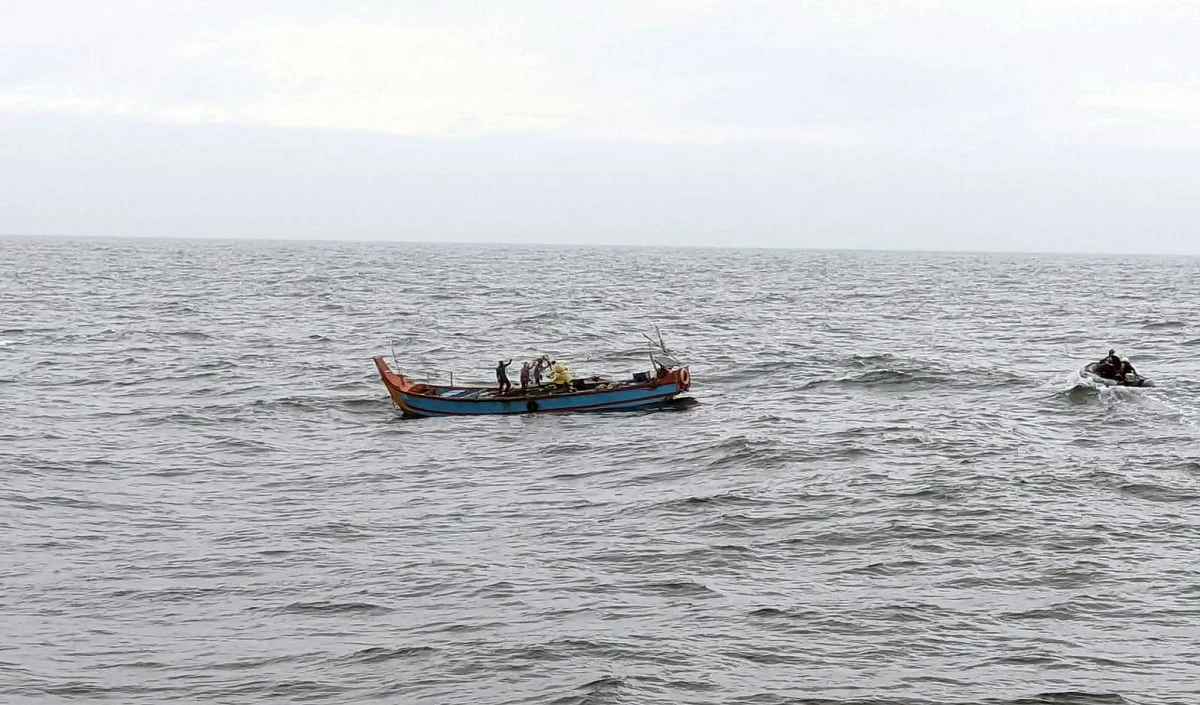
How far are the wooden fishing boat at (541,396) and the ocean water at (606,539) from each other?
0.60 metres

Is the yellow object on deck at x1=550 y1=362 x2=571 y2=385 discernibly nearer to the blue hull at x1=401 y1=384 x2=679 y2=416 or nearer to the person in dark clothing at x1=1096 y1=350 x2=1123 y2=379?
the blue hull at x1=401 y1=384 x2=679 y2=416

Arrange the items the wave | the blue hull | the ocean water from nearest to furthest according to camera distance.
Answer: the ocean water
the wave
the blue hull

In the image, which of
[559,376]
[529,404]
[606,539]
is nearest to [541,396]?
[529,404]

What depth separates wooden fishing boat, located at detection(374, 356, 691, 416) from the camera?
32.0m

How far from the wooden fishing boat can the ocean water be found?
603mm

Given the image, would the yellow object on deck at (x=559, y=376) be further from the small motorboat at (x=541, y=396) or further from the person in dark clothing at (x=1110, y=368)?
the person in dark clothing at (x=1110, y=368)

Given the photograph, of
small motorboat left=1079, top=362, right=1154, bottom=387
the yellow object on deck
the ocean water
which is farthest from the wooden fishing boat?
small motorboat left=1079, top=362, right=1154, bottom=387

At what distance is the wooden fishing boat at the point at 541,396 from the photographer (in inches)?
1259

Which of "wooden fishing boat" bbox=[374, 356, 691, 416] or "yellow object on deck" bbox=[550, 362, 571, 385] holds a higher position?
"yellow object on deck" bbox=[550, 362, 571, 385]

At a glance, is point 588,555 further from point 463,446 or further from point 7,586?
point 463,446

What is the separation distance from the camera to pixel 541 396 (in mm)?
31984

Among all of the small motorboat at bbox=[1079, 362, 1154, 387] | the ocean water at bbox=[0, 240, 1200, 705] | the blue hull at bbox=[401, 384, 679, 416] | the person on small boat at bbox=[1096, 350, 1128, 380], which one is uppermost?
the person on small boat at bbox=[1096, 350, 1128, 380]

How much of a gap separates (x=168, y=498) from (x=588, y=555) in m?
8.21

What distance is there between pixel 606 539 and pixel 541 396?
12837 mm
